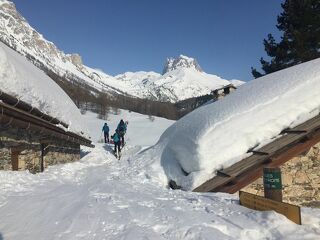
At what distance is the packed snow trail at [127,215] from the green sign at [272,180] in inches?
21.3

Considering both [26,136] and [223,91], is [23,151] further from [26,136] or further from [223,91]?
[223,91]

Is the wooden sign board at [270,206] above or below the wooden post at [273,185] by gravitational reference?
below

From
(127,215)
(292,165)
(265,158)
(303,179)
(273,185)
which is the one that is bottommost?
(127,215)

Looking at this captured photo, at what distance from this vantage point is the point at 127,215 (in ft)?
21.0

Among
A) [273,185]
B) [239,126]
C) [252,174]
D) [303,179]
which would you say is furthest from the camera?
[239,126]

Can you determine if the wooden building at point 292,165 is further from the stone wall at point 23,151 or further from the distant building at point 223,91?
the distant building at point 223,91

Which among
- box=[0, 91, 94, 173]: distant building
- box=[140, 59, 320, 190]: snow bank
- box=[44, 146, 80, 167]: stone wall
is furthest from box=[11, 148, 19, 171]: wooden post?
box=[140, 59, 320, 190]: snow bank

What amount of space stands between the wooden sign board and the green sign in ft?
0.85

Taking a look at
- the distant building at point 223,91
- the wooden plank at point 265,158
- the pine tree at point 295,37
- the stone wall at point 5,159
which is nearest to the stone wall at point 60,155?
the stone wall at point 5,159

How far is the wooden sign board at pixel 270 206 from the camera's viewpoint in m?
5.57

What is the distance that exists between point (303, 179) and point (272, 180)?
3.44 meters

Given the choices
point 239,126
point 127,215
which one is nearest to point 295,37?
point 239,126

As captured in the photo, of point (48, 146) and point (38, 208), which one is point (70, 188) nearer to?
point (38, 208)

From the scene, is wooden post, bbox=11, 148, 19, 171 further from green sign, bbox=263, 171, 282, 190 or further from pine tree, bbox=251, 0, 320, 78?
pine tree, bbox=251, 0, 320, 78
